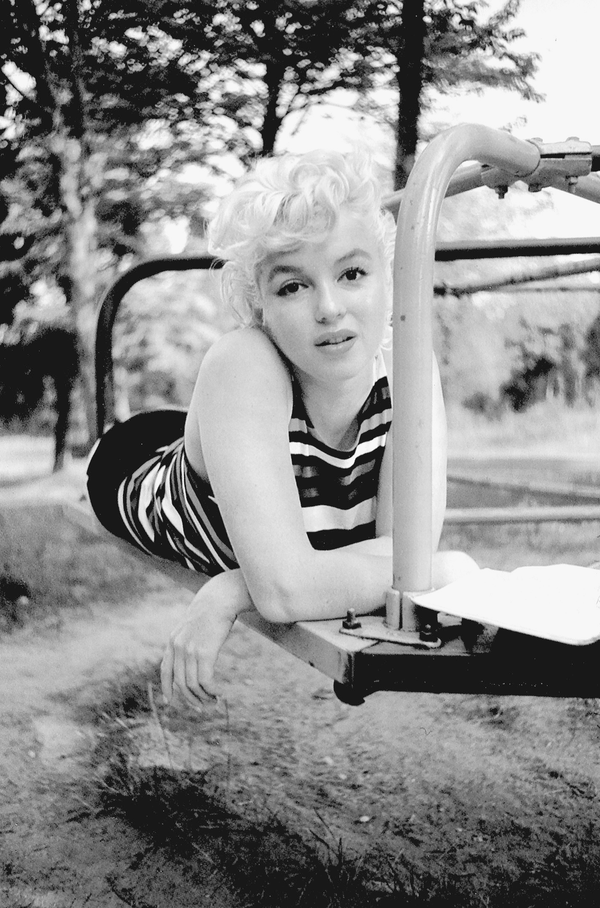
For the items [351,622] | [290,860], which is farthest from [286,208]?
[290,860]

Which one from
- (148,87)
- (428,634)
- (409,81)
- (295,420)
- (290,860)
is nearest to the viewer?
(428,634)

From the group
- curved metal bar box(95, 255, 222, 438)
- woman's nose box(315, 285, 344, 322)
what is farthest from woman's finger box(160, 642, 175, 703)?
curved metal bar box(95, 255, 222, 438)

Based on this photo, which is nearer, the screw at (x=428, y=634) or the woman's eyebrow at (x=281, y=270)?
the screw at (x=428, y=634)

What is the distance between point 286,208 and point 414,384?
0.24 meters

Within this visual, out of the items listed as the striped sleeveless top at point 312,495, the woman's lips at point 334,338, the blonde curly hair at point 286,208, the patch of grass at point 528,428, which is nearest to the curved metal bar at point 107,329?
the striped sleeveless top at point 312,495

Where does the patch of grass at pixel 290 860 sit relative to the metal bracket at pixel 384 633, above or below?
below

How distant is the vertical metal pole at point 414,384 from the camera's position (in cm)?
51

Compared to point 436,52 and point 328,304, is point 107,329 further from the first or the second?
point 436,52

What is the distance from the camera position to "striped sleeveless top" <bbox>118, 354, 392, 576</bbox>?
778mm

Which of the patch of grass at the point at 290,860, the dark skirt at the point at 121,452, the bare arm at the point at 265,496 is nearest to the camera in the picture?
the bare arm at the point at 265,496

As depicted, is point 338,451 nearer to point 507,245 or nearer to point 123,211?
point 507,245

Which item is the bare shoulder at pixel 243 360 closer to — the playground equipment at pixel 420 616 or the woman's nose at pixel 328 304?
the woman's nose at pixel 328 304

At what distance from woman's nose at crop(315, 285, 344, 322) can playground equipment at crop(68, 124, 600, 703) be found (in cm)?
15

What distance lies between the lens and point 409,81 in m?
2.18
